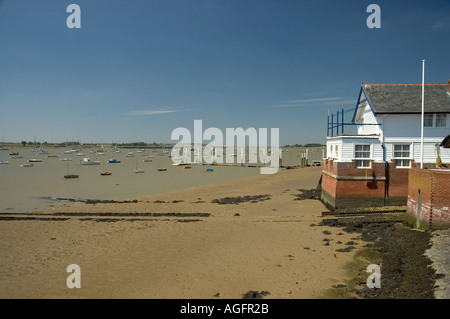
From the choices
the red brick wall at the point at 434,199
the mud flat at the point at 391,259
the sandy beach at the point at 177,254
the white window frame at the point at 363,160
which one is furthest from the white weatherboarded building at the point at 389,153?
the red brick wall at the point at 434,199

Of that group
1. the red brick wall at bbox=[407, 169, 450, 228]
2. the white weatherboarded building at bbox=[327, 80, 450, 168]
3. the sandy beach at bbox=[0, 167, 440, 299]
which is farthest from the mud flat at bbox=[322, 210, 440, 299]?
the white weatherboarded building at bbox=[327, 80, 450, 168]

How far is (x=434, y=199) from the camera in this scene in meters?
12.7

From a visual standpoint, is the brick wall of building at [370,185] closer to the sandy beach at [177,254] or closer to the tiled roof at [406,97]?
the sandy beach at [177,254]

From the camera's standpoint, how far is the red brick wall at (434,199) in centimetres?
1248

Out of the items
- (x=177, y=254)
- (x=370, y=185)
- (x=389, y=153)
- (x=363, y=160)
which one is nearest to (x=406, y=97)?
(x=389, y=153)

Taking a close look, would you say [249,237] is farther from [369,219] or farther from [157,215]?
[157,215]

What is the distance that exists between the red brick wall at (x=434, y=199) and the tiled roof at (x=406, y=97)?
624 cm

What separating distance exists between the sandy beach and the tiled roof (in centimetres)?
755

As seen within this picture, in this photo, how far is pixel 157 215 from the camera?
20578 millimetres

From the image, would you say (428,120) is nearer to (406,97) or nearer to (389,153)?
(406,97)
